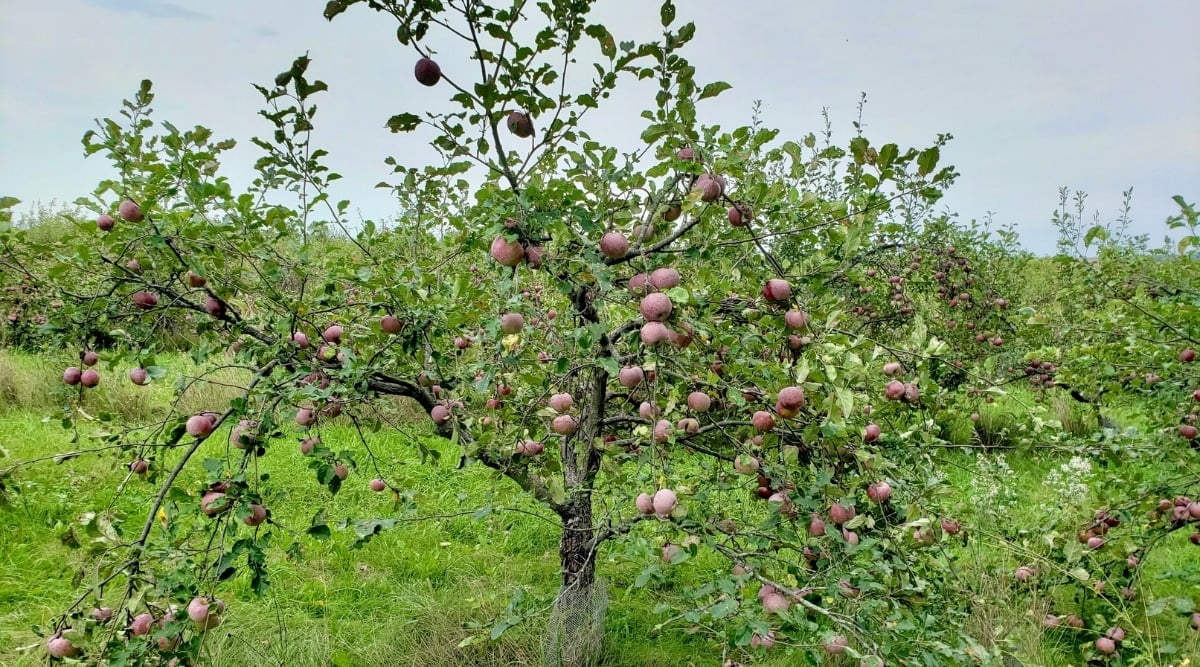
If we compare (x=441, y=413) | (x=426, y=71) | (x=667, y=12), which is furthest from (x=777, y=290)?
(x=441, y=413)

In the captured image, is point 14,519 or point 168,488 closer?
point 168,488

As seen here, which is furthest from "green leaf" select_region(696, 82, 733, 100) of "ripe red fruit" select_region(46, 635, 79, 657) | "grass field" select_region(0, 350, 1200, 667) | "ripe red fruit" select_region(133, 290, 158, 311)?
"ripe red fruit" select_region(46, 635, 79, 657)

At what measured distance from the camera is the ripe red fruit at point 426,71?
1396mm

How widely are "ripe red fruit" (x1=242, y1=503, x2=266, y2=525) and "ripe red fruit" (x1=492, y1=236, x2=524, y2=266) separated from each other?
870 mm

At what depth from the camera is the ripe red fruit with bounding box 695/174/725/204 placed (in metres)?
1.41

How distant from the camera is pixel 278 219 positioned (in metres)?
1.99

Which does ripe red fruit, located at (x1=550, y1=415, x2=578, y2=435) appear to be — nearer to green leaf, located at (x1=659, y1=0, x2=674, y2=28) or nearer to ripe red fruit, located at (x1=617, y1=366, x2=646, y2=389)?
ripe red fruit, located at (x1=617, y1=366, x2=646, y2=389)

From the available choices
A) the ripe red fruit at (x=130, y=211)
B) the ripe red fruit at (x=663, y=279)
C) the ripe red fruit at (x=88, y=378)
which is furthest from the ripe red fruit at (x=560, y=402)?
the ripe red fruit at (x=88, y=378)

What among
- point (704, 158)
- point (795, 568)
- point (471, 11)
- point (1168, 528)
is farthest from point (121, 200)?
point (1168, 528)

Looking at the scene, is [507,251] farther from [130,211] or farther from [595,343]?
[130,211]

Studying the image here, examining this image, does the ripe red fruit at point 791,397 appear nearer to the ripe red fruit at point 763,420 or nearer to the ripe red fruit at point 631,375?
the ripe red fruit at point 763,420

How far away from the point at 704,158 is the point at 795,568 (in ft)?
3.68

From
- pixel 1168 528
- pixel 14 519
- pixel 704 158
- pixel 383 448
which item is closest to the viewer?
pixel 704 158

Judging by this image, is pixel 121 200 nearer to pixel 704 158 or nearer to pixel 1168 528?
pixel 704 158
